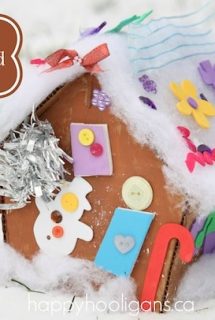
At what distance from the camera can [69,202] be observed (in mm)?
866

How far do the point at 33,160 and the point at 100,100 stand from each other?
4.0 inches

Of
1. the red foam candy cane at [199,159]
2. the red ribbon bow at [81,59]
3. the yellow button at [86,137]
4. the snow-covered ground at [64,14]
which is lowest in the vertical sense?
the red foam candy cane at [199,159]

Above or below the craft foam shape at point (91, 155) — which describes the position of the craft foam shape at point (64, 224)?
below

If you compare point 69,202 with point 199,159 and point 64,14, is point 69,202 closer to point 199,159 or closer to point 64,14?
point 199,159

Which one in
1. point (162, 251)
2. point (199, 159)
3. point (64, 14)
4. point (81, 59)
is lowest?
point (162, 251)

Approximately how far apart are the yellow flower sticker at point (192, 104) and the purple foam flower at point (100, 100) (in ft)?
0.27

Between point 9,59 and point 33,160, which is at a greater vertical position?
point 9,59

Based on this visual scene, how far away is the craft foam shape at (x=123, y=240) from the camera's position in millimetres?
845

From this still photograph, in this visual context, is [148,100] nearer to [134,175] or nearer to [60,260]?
[134,175]

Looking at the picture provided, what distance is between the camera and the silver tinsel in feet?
2.75

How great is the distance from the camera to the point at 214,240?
0.88 metres

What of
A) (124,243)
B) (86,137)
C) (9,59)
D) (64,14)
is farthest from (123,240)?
(64,14)

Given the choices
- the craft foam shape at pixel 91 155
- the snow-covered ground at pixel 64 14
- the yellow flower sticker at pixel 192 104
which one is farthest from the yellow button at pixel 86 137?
the snow-covered ground at pixel 64 14

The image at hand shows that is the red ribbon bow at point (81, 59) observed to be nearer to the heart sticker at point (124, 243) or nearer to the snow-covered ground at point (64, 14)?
the heart sticker at point (124, 243)
